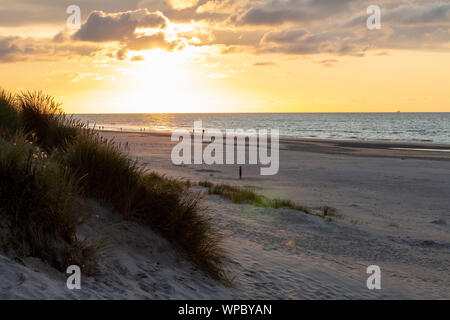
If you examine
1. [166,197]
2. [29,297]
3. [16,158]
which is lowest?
[29,297]

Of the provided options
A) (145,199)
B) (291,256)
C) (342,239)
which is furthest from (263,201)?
(145,199)

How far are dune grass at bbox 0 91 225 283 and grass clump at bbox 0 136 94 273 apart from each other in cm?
1

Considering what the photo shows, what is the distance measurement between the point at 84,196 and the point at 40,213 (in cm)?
178

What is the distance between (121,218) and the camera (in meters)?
6.60

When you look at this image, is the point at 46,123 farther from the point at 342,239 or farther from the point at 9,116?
the point at 342,239

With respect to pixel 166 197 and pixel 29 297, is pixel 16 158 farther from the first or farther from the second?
pixel 166 197

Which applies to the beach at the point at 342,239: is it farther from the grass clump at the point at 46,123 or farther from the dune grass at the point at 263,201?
the grass clump at the point at 46,123

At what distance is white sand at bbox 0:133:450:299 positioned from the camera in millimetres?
5059

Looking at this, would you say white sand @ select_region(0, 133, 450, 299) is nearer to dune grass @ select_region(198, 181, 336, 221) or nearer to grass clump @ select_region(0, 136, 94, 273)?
grass clump @ select_region(0, 136, 94, 273)

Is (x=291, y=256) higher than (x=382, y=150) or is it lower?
lower

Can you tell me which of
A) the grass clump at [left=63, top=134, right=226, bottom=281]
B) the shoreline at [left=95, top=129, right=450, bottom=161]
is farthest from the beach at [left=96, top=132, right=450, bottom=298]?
the shoreline at [left=95, top=129, right=450, bottom=161]

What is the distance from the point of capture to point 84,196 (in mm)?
6660

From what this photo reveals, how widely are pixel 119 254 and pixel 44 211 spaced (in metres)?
1.29
